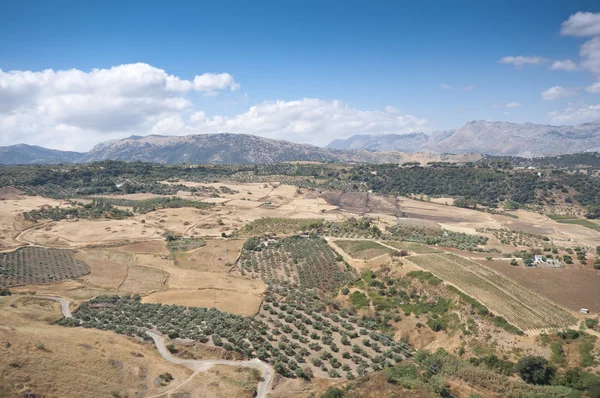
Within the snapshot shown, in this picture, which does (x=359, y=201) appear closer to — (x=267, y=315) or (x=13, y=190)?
(x=267, y=315)

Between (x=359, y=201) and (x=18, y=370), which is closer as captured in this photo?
(x=18, y=370)

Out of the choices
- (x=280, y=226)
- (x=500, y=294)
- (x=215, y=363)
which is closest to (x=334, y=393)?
(x=215, y=363)

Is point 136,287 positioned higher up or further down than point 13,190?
further down

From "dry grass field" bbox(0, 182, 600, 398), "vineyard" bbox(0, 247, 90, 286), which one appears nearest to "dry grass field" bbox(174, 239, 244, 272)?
"dry grass field" bbox(0, 182, 600, 398)

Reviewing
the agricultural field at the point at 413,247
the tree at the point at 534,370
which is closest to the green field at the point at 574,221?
the agricultural field at the point at 413,247

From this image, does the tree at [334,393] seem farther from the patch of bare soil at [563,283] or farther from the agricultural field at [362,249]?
the agricultural field at [362,249]

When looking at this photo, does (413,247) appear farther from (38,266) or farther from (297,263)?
(38,266)

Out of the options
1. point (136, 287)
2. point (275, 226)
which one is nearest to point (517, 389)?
point (136, 287)
